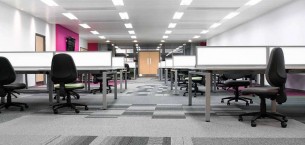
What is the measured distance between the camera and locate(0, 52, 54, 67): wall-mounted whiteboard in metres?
4.88

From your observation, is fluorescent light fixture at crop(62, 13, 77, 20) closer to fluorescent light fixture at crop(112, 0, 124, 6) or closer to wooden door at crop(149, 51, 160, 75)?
fluorescent light fixture at crop(112, 0, 124, 6)

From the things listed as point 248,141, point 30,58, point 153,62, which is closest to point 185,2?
point 30,58

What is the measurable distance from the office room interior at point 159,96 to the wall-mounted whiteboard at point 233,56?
0.01m

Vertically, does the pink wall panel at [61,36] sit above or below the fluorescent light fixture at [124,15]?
below

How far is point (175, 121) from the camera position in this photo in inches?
120

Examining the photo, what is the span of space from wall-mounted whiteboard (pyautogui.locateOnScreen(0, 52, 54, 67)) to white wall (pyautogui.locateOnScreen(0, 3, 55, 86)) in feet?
7.49

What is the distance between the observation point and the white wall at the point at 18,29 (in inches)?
277

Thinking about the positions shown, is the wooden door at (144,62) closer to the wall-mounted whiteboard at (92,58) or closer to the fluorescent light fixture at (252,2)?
the fluorescent light fixture at (252,2)

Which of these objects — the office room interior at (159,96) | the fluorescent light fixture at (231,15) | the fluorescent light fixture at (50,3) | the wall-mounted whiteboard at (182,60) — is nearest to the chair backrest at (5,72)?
the office room interior at (159,96)

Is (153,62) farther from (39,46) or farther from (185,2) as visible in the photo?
(185,2)

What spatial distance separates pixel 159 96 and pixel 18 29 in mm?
4740

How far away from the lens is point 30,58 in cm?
495

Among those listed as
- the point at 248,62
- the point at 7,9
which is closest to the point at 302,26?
the point at 248,62

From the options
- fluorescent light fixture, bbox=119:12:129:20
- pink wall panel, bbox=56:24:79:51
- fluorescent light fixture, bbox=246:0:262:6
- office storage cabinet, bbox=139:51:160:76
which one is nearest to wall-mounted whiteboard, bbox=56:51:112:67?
fluorescent light fixture, bbox=119:12:129:20
